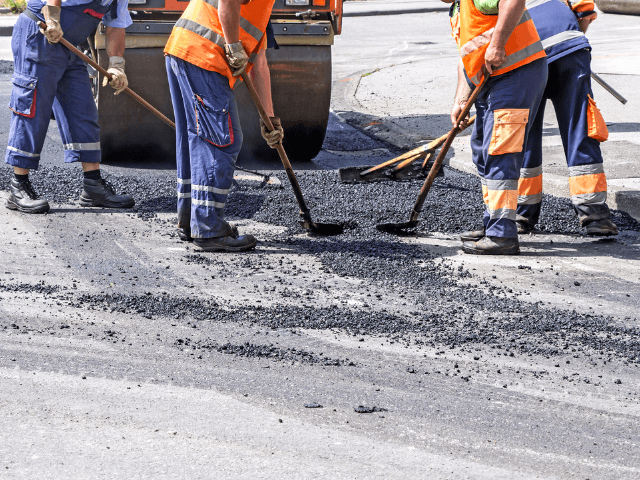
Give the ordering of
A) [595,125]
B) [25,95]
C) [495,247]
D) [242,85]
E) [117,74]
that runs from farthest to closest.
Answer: [242,85]
[117,74]
[25,95]
[595,125]
[495,247]

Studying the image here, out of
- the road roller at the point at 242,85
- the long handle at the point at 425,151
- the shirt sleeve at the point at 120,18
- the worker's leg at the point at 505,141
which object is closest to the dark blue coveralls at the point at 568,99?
the worker's leg at the point at 505,141

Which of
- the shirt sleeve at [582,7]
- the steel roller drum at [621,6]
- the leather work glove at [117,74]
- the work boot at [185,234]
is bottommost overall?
the work boot at [185,234]

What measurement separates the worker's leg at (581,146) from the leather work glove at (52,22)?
3.08 meters

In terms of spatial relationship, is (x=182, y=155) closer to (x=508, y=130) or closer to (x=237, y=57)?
(x=237, y=57)

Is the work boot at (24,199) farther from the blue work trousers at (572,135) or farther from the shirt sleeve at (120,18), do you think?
the blue work trousers at (572,135)

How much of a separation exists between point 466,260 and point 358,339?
4.36ft

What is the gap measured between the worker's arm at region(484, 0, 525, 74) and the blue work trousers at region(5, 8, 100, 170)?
2624mm

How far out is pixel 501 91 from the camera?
441 cm

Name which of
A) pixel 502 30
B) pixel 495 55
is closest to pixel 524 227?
pixel 495 55

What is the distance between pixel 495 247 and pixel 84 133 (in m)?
2.88

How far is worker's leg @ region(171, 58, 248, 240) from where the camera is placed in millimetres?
4379

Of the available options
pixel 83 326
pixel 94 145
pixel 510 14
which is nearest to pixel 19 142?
pixel 94 145

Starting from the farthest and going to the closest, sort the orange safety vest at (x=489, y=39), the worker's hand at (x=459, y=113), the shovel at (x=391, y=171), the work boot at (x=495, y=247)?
the shovel at (x=391, y=171), the worker's hand at (x=459, y=113), the work boot at (x=495, y=247), the orange safety vest at (x=489, y=39)

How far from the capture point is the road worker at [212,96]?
4.26 m
